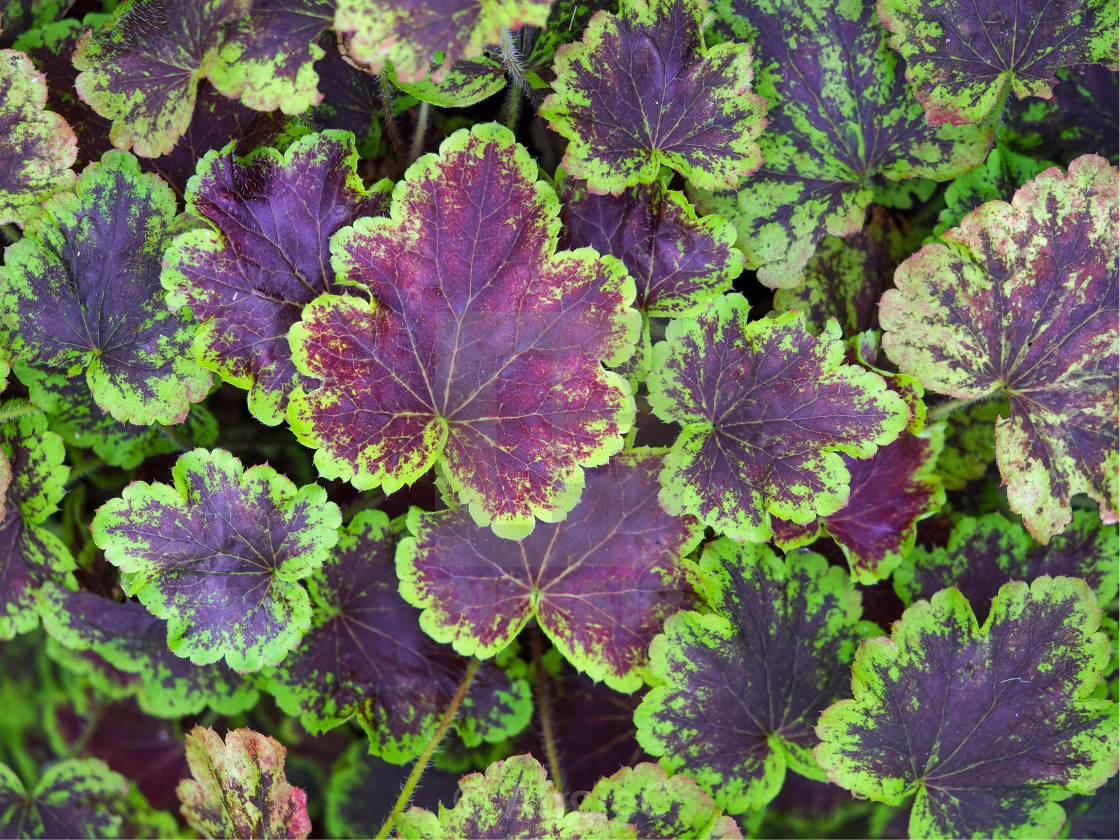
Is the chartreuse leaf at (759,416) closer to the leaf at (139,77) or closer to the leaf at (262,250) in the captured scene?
the leaf at (262,250)

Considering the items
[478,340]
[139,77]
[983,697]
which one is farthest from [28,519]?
[983,697]

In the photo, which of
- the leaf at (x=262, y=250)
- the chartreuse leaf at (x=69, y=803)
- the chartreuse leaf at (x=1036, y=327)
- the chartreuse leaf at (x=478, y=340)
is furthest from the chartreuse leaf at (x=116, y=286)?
the chartreuse leaf at (x=1036, y=327)

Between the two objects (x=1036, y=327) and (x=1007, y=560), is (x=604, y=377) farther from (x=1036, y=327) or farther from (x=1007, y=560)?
(x=1007, y=560)

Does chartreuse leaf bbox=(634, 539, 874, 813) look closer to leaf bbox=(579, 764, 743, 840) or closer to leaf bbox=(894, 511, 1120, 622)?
leaf bbox=(579, 764, 743, 840)

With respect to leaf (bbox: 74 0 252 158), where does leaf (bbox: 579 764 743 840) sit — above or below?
below

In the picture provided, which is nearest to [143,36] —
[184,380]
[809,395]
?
[184,380]

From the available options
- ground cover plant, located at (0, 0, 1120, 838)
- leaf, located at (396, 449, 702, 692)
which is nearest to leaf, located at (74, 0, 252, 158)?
ground cover plant, located at (0, 0, 1120, 838)
